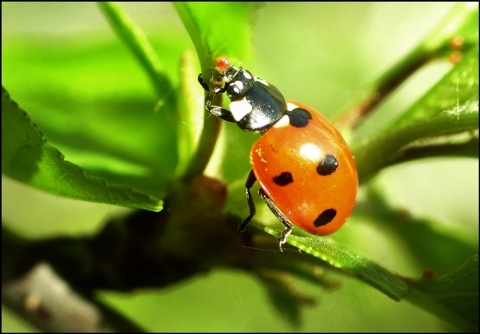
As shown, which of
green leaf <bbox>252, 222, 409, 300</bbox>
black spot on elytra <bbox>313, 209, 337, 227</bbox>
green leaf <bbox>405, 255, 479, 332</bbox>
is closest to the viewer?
green leaf <bbox>252, 222, 409, 300</bbox>

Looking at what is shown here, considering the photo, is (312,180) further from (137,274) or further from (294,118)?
(137,274)

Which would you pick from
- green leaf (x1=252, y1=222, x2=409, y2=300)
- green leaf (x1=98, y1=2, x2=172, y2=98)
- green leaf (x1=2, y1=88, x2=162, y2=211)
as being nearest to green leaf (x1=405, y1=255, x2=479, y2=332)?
green leaf (x1=252, y1=222, x2=409, y2=300)

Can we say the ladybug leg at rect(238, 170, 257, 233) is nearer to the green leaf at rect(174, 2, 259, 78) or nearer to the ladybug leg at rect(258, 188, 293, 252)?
the ladybug leg at rect(258, 188, 293, 252)

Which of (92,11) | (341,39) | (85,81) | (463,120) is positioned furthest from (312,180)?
(92,11)

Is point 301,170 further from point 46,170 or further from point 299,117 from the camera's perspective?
point 46,170

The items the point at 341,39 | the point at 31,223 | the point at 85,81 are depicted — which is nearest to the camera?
the point at 85,81

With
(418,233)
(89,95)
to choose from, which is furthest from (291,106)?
(89,95)

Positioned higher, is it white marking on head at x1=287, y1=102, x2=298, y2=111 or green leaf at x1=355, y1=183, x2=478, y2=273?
white marking on head at x1=287, y1=102, x2=298, y2=111
